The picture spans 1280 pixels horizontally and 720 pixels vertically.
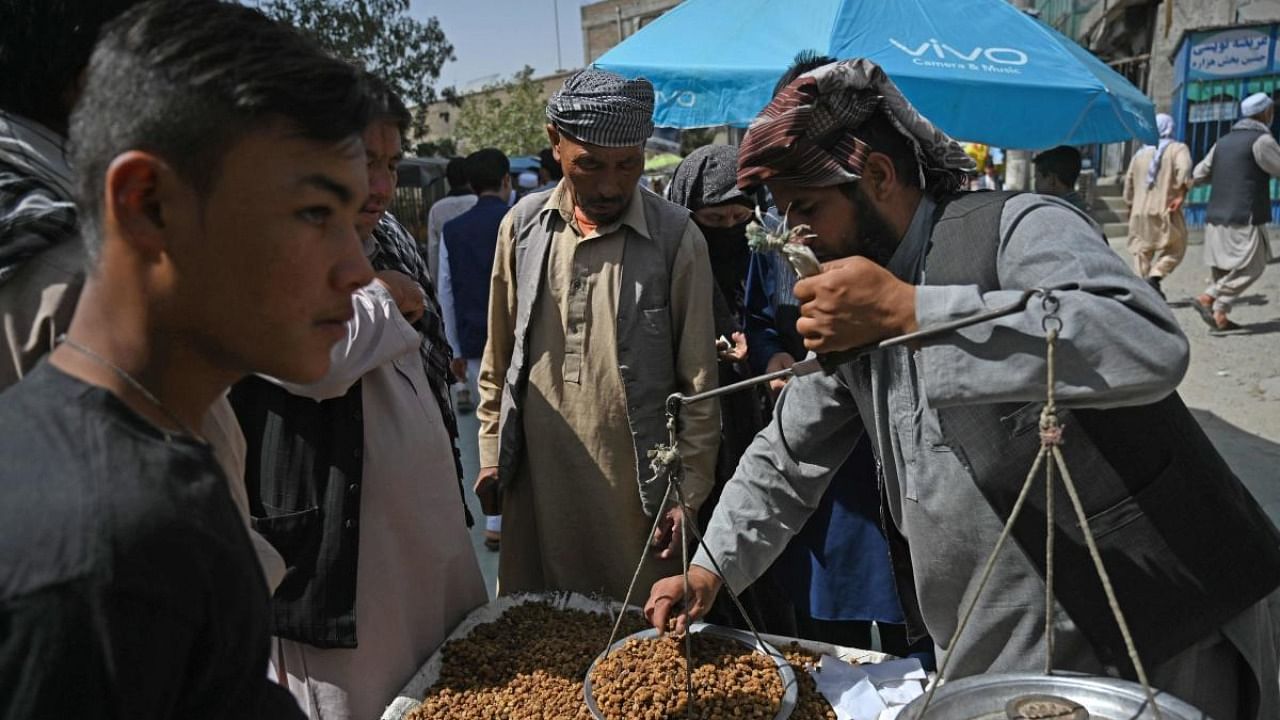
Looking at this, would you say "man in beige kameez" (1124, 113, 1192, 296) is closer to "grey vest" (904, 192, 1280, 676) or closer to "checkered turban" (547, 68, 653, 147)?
"checkered turban" (547, 68, 653, 147)

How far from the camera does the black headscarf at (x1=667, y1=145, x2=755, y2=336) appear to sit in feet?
10.3

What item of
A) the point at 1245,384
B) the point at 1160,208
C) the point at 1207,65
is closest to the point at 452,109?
the point at 1207,65

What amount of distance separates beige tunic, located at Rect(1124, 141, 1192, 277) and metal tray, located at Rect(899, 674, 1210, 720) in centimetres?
884

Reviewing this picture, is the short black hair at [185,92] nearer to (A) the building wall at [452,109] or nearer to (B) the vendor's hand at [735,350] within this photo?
(B) the vendor's hand at [735,350]

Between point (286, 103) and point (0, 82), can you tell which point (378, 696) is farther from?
point (286, 103)

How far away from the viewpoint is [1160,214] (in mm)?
8805

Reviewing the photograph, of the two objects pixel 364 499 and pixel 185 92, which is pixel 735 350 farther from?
pixel 185 92

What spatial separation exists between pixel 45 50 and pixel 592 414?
1.59 m

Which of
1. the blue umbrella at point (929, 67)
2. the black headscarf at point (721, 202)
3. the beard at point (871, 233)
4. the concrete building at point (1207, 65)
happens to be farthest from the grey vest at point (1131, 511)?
the concrete building at point (1207, 65)

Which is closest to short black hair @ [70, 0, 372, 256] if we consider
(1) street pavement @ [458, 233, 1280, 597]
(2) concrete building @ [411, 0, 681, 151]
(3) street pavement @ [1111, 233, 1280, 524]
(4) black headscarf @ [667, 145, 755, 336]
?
(4) black headscarf @ [667, 145, 755, 336]

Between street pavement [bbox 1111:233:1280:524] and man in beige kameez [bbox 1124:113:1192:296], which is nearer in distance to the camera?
street pavement [bbox 1111:233:1280:524]

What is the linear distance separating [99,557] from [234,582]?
0.12 m

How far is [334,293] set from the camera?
2.90ft

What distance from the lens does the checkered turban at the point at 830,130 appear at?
1.53m
